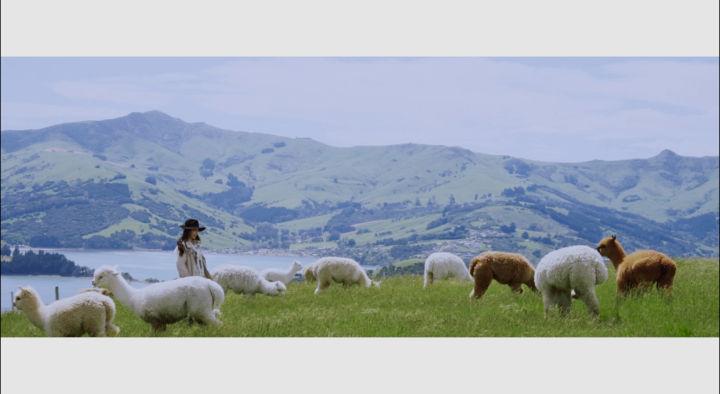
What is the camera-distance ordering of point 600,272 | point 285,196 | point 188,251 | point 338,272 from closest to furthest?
point 600,272, point 188,251, point 338,272, point 285,196

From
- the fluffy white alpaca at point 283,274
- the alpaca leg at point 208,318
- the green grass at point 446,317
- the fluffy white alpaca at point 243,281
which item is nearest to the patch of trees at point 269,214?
the fluffy white alpaca at point 283,274

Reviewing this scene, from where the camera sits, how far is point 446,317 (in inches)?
453

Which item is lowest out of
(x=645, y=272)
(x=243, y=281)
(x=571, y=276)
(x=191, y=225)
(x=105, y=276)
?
(x=243, y=281)

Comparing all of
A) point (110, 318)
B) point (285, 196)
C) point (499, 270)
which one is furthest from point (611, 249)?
point (285, 196)

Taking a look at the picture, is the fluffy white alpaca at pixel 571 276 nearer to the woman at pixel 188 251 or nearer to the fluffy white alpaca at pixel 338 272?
the woman at pixel 188 251

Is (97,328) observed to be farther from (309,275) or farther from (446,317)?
(309,275)

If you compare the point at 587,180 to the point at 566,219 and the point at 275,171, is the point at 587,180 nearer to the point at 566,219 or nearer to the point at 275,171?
the point at 566,219

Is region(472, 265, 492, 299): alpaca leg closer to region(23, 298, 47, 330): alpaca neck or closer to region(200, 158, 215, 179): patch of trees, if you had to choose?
region(23, 298, 47, 330): alpaca neck

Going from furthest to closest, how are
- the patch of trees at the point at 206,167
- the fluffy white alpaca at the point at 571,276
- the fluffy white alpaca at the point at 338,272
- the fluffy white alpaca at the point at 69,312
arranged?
the patch of trees at the point at 206,167
the fluffy white alpaca at the point at 338,272
the fluffy white alpaca at the point at 571,276
the fluffy white alpaca at the point at 69,312

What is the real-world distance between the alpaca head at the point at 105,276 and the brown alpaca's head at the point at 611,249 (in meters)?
7.14

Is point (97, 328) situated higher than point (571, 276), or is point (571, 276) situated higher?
point (571, 276)

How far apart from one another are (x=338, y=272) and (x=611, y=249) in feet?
17.5

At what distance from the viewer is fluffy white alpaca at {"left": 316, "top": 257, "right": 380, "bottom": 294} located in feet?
49.8

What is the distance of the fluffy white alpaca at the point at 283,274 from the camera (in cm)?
1648
